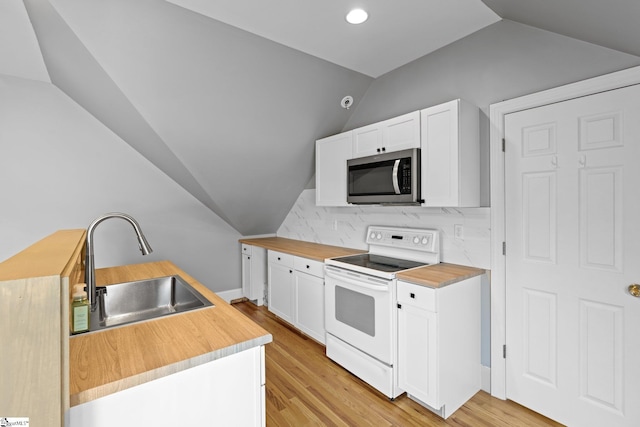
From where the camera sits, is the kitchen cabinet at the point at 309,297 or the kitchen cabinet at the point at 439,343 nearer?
the kitchen cabinet at the point at 439,343

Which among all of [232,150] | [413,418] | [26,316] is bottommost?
[413,418]

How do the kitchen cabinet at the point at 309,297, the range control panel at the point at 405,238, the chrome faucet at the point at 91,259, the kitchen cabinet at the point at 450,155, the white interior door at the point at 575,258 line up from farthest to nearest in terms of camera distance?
the kitchen cabinet at the point at 309,297, the range control panel at the point at 405,238, the kitchen cabinet at the point at 450,155, the white interior door at the point at 575,258, the chrome faucet at the point at 91,259

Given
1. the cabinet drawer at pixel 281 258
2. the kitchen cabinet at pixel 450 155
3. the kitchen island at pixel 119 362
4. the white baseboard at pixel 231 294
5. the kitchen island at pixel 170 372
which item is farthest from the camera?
the white baseboard at pixel 231 294

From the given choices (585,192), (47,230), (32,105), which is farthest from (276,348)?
(32,105)

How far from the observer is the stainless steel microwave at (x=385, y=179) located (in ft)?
7.69

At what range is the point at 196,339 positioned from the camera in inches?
46.4

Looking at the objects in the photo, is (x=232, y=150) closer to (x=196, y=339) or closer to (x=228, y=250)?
(x=228, y=250)

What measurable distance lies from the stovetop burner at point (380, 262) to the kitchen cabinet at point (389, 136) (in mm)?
921

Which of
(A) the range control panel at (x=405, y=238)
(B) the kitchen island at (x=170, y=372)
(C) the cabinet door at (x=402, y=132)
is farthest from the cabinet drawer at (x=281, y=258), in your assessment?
(B) the kitchen island at (x=170, y=372)

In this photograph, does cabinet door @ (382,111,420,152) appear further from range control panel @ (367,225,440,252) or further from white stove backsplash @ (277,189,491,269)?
range control panel @ (367,225,440,252)

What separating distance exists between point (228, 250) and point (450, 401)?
10.3ft

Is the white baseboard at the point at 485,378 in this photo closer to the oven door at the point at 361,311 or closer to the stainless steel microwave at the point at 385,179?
the oven door at the point at 361,311

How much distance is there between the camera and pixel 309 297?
3.06m

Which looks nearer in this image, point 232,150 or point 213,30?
point 213,30
